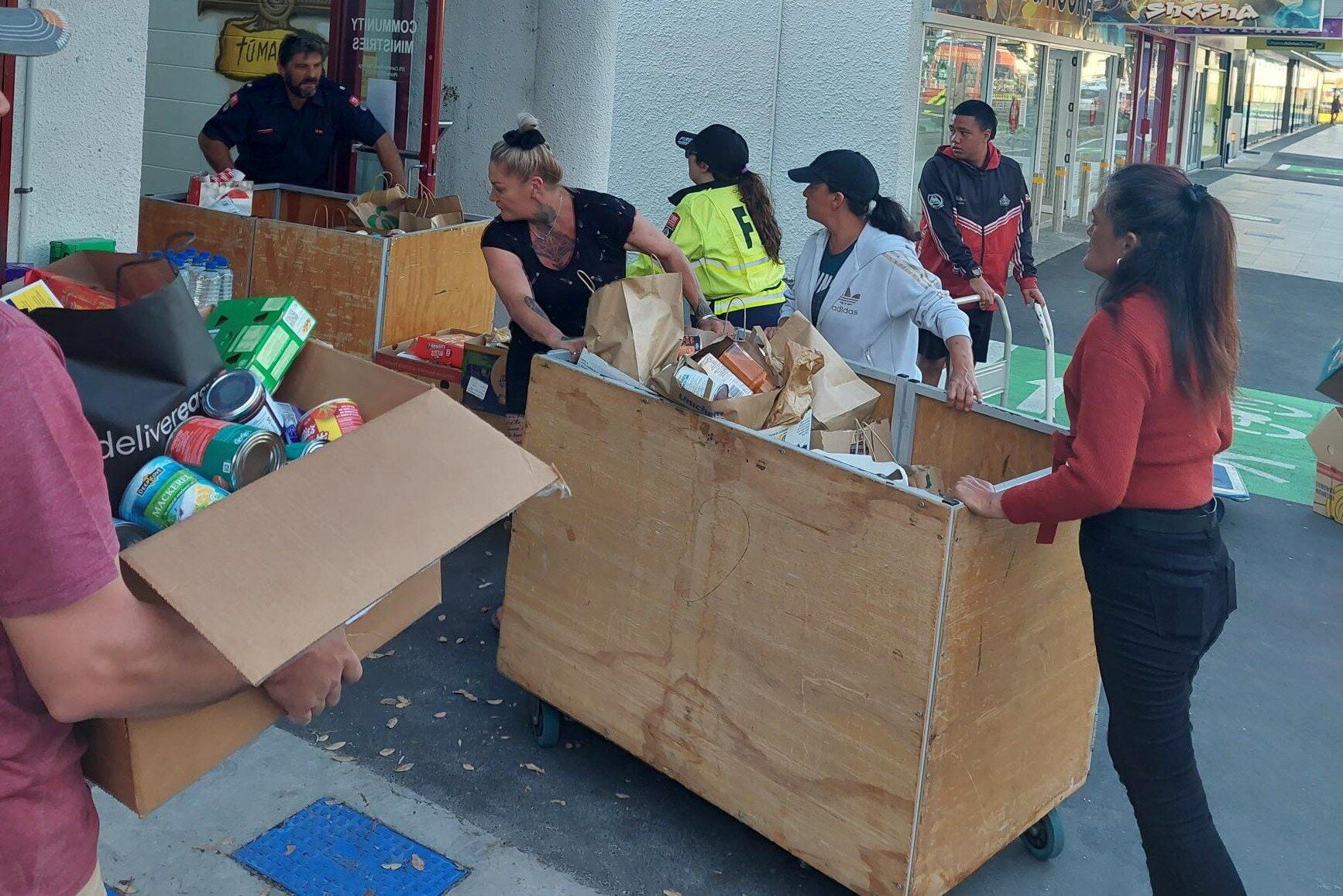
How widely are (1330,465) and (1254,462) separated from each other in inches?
41.6

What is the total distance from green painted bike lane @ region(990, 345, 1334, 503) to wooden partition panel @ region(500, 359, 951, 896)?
11.9 ft

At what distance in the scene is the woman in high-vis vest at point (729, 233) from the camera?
539 cm

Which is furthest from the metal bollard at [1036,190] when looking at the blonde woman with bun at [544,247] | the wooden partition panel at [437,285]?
the blonde woman with bun at [544,247]

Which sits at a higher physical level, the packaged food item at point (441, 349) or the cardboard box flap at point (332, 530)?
the cardboard box flap at point (332, 530)

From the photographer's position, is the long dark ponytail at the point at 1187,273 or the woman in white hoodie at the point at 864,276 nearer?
the long dark ponytail at the point at 1187,273

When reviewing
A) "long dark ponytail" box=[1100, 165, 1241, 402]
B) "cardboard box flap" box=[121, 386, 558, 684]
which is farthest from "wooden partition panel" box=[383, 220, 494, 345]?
"cardboard box flap" box=[121, 386, 558, 684]

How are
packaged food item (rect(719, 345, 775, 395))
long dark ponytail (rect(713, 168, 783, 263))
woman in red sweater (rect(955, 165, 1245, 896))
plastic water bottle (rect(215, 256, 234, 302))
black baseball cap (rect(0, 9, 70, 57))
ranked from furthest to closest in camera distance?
long dark ponytail (rect(713, 168, 783, 263)) < plastic water bottle (rect(215, 256, 234, 302)) < packaged food item (rect(719, 345, 775, 395)) < woman in red sweater (rect(955, 165, 1245, 896)) < black baseball cap (rect(0, 9, 70, 57))

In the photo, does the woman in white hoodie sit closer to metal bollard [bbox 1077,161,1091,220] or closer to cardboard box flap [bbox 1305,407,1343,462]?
cardboard box flap [bbox 1305,407,1343,462]

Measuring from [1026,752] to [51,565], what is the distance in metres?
2.61

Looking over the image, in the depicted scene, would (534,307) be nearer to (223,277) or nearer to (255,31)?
(223,277)

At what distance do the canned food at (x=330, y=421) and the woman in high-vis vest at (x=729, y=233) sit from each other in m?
3.19

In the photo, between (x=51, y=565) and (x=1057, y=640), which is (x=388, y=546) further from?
(x=1057, y=640)

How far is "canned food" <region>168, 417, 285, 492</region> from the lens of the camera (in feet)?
6.45

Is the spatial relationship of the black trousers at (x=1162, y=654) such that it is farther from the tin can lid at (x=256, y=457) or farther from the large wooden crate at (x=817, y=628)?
the tin can lid at (x=256, y=457)
